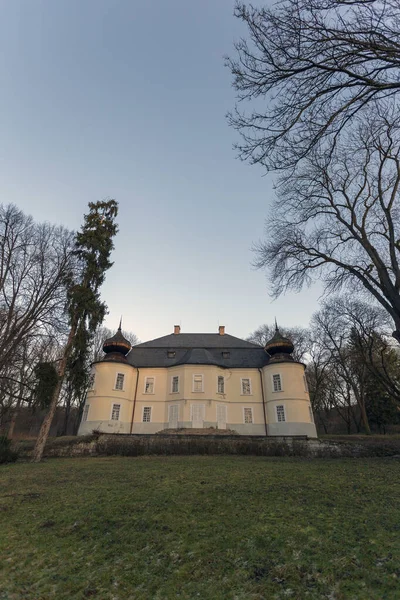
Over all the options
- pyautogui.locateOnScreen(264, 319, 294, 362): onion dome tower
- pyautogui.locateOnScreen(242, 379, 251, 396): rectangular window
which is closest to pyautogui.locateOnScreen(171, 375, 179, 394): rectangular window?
pyautogui.locateOnScreen(242, 379, 251, 396): rectangular window

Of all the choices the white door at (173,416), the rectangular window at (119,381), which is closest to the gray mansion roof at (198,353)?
the rectangular window at (119,381)

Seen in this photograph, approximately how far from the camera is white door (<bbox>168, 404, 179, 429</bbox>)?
25906 mm

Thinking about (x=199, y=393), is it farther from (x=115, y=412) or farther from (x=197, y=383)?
(x=115, y=412)

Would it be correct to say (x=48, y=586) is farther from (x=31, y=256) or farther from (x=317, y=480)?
(x=31, y=256)

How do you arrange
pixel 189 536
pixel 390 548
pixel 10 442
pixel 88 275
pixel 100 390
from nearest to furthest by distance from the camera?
pixel 390 548 < pixel 189 536 < pixel 10 442 < pixel 88 275 < pixel 100 390

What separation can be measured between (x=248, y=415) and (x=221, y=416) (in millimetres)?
2416

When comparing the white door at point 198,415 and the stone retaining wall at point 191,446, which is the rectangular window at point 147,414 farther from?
the stone retaining wall at point 191,446

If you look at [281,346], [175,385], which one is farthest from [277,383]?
[175,385]

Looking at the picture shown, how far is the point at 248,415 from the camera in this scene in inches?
1059

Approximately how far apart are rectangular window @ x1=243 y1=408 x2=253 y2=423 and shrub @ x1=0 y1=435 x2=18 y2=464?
690 inches

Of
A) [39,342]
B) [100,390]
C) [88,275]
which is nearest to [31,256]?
[88,275]

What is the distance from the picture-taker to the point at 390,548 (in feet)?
13.1

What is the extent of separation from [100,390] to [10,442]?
1077cm

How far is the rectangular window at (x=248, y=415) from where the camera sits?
26711 millimetres
